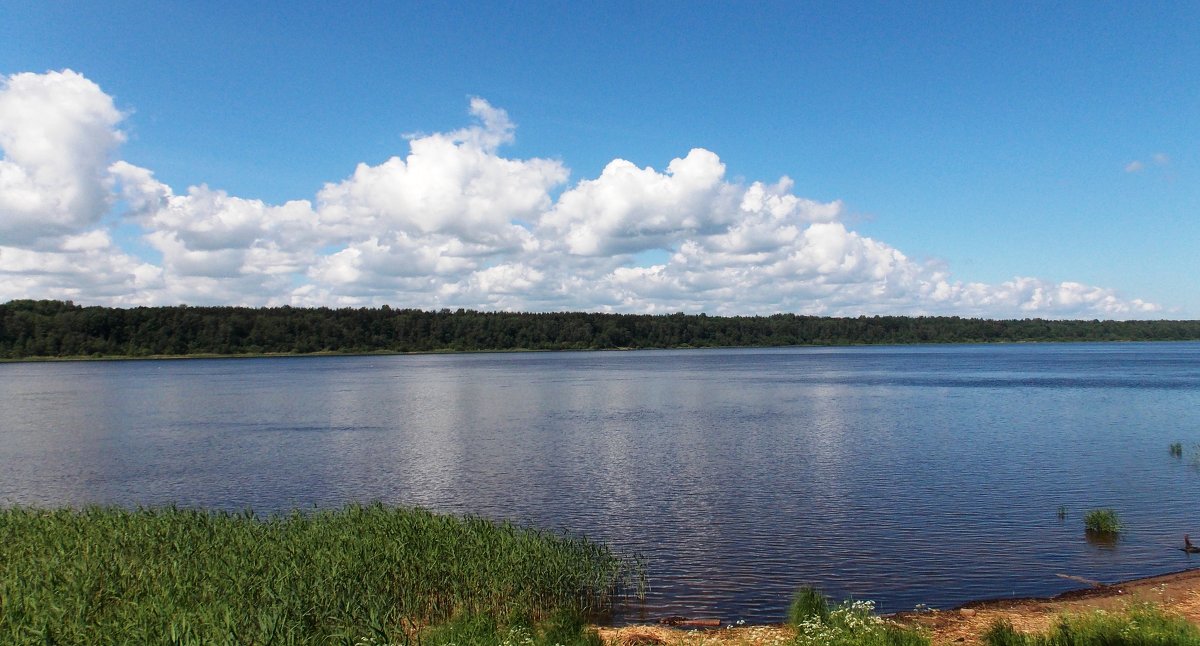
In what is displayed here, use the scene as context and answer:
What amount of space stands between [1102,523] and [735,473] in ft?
37.4

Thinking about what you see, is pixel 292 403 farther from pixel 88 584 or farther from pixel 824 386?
pixel 88 584

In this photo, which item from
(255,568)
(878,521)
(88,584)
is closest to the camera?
(88,584)

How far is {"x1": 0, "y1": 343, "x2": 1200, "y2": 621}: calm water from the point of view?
17.0 m

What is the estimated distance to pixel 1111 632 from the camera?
10.0 metres

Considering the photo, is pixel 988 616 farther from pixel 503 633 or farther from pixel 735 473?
pixel 735 473

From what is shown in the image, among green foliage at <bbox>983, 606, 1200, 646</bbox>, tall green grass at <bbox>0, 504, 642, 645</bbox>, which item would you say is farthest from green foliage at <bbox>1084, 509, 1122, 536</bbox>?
tall green grass at <bbox>0, 504, 642, 645</bbox>

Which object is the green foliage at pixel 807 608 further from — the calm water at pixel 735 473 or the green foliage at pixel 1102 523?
the green foliage at pixel 1102 523

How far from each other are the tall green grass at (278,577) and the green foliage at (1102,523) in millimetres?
11271

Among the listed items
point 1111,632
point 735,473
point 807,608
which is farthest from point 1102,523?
point 735,473

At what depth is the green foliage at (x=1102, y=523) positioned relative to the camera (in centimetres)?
1905

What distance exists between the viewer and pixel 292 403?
201 feet

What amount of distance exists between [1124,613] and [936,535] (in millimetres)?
8350

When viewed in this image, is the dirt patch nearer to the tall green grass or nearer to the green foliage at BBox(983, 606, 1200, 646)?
the green foliage at BBox(983, 606, 1200, 646)

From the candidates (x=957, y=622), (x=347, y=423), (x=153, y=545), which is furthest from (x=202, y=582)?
(x=347, y=423)
